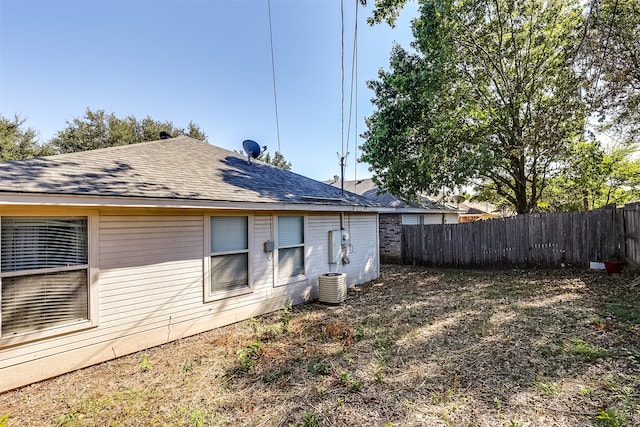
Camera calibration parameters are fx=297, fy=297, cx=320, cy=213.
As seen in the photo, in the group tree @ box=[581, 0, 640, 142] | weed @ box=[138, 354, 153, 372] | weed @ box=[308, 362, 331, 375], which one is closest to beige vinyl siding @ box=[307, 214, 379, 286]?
weed @ box=[308, 362, 331, 375]

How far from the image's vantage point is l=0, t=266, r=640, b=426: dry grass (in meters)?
2.95

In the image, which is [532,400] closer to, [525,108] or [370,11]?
[370,11]

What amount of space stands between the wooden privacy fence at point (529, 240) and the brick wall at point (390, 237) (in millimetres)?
640

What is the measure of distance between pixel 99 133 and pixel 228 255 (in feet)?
88.2

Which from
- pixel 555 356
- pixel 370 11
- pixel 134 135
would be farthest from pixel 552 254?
pixel 134 135

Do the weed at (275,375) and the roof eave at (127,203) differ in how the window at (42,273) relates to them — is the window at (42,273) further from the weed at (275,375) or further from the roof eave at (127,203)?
the weed at (275,375)

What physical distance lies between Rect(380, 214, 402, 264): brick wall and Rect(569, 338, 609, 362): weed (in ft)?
28.3

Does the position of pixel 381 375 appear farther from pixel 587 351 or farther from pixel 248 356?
pixel 587 351

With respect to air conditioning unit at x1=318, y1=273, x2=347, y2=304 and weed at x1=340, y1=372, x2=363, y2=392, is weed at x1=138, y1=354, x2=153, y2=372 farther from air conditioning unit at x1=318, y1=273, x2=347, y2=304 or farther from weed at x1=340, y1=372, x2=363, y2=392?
air conditioning unit at x1=318, y1=273, x2=347, y2=304

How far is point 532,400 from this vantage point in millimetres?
3080

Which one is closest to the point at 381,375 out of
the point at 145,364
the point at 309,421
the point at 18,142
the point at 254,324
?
the point at 309,421

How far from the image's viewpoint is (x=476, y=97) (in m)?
11.1

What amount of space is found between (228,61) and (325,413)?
1225 cm

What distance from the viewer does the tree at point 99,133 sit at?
24.1 metres
